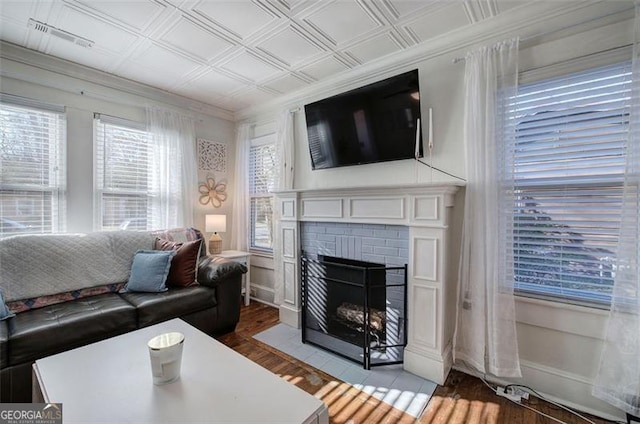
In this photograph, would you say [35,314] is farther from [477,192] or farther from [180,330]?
[477,192]

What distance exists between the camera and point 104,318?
190cm

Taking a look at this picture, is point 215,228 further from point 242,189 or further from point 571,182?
point 571,182

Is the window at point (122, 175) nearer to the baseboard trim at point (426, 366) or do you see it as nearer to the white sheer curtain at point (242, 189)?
the white sheer curtain at point (242, 189)

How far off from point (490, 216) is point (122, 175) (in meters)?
3.49

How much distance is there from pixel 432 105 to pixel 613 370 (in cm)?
200

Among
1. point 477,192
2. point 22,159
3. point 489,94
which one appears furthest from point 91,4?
point 477,192

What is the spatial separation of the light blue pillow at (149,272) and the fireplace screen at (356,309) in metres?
1.25

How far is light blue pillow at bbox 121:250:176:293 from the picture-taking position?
237 centimetres

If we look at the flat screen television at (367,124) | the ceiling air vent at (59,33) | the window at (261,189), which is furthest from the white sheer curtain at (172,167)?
the flat screen television at (367,124)

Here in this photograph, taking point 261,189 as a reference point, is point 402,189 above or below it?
below

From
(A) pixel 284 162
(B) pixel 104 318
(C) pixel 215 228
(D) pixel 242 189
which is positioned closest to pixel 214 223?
(C) pixel 215 228

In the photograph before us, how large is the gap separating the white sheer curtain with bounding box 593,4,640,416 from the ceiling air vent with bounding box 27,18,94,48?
371 centimetres

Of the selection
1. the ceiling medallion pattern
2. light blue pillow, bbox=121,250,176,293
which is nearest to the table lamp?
light blue pillow, bbox=121,250,176,293

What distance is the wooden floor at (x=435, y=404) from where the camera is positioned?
1589mm
